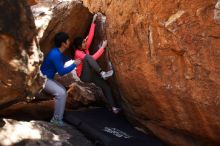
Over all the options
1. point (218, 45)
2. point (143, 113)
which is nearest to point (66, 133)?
point (143, 113)

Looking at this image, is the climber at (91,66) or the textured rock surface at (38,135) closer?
the textured rock surface at (38,135)

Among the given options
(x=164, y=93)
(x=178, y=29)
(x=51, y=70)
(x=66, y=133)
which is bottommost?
(x=66, y=133)

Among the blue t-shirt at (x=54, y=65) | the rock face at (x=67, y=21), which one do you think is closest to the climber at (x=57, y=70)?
the blue t-shirt at (x=54, y=65)

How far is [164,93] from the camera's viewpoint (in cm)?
738

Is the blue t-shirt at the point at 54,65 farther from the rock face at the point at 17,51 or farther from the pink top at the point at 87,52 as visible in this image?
A: the rock face at the point at 17,51

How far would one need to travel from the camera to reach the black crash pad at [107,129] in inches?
297

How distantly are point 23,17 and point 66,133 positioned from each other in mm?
2837

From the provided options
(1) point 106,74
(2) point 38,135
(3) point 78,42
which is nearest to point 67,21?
(3) point 78,42

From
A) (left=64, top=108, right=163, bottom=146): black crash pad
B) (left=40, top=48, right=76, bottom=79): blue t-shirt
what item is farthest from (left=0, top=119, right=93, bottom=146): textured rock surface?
(left=40, top=48, right=76, bottom=79): blue t-shirt

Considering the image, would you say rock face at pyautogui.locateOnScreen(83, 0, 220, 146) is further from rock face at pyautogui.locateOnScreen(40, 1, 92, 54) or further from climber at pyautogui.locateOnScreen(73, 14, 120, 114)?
rock face at pyautogui.locateOnScreen(40, 1, 92, 54)

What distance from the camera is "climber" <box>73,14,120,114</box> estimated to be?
8.61m

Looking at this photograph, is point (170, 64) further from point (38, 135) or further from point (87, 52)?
point (38, 135)

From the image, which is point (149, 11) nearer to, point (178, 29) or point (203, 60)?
point (178, 29)

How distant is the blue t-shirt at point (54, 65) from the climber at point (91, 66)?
104 centimetres
